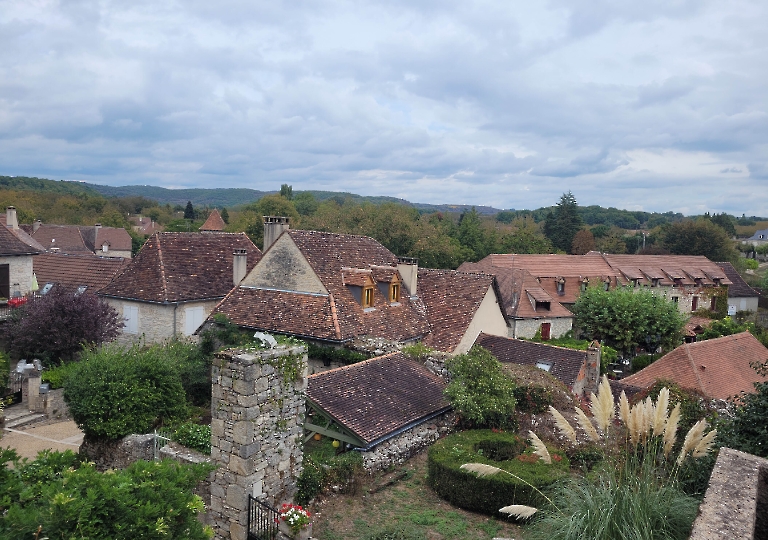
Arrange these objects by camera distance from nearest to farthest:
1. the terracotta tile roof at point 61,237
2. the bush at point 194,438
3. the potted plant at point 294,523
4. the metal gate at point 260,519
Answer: the potted plant at point 294,523 → the metal gate at point 260,519 → the bush at point 194,438 → the terracotta tile roof at point 61,237

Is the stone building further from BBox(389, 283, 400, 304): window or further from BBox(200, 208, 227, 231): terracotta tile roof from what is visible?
BBox(200, 208, 227, 231): terracotta tile roof

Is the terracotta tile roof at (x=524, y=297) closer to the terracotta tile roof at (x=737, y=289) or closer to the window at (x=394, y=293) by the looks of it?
the window at (x=394, y=293)

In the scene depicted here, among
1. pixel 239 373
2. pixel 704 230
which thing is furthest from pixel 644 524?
pixel 704 230

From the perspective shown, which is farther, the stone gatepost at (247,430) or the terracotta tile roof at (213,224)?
the terracotta tile roof at (213,224)

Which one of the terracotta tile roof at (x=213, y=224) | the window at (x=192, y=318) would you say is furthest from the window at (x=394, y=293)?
the terracotta tile roof at (x=213, y=224)

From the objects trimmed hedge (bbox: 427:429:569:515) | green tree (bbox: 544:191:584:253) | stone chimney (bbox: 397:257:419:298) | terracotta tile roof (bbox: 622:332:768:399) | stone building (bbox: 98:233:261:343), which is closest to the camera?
trimmed hedge (bbox: 427:429:569:515)

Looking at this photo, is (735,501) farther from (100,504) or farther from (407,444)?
(407,444)

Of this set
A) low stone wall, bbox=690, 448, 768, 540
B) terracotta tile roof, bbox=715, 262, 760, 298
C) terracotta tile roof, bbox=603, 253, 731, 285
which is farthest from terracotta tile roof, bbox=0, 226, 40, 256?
terracotta tile roof, bbox=715, 262, 760, 298

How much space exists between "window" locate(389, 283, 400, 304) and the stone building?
6.33 meters

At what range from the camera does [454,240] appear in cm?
5931

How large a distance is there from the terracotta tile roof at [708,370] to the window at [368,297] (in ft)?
36.8

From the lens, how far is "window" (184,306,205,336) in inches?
938

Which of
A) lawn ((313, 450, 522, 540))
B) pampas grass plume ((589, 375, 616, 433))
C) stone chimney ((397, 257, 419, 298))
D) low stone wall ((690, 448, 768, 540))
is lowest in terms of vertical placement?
lawn ((313, 450, 522, 540))

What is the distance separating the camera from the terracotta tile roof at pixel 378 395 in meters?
12.5
